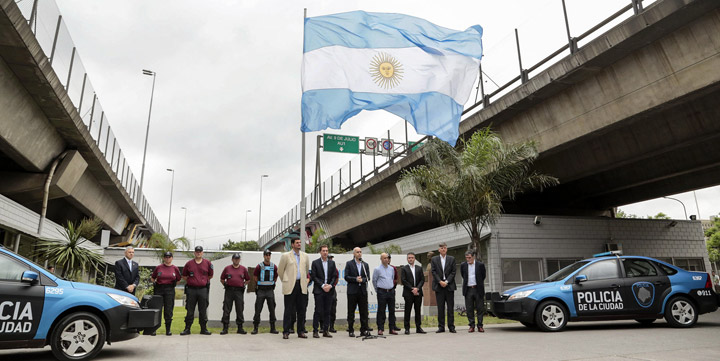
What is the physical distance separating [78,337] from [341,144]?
21.0m

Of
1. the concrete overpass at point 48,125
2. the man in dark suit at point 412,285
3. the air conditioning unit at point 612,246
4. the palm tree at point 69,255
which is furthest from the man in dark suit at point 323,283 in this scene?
the air conditioning unit at point 612,246

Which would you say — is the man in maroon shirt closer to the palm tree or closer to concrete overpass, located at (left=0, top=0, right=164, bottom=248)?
the palm tree

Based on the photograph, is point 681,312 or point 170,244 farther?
point 170,244

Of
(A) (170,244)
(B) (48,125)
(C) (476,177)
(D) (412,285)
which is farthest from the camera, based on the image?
(A) (170,244)

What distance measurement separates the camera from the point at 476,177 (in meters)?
14.1

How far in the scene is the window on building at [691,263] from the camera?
877 inches

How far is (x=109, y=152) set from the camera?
22031mm

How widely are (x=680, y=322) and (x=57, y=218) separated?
26.2 m

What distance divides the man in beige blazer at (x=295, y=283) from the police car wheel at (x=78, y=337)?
3.91 metres

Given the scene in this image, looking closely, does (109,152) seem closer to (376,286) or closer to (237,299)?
(237,299)

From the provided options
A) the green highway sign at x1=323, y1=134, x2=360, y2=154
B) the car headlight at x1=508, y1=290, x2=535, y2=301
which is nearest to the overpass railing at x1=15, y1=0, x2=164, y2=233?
the green highway sign at x1=323, y1=134, x2=360, y2=154

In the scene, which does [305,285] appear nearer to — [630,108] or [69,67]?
[630,108]

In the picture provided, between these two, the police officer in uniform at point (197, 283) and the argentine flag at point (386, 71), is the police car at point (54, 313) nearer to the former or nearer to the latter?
the police officer in uniform at point (197, 283)

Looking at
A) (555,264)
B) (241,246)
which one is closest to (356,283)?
(555,264)
